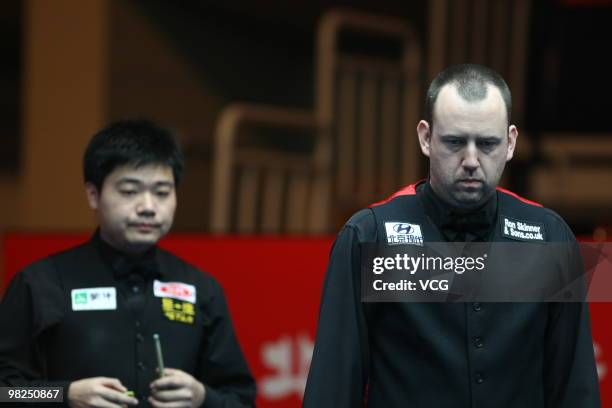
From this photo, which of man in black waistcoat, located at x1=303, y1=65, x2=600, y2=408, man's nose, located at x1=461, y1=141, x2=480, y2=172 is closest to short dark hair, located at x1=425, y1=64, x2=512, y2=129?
man in black waistcoat, located at x1=303, y1=65, x2=600, y2=408

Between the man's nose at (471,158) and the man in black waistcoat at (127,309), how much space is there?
3.56 ft

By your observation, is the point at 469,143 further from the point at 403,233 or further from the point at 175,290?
the point at 175,290

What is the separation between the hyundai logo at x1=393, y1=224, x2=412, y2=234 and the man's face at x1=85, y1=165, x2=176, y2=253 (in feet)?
2.89

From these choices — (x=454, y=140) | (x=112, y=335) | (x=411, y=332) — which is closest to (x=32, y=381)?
(x=112, y=335)

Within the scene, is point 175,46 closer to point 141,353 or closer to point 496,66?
point 496,66

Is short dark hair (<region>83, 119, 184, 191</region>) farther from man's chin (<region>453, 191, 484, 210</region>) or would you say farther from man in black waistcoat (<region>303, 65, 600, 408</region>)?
man's chin (<region>453, 191, 484, 210</region>)

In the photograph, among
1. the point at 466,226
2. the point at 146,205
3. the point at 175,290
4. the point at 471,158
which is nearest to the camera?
the point at 471,158

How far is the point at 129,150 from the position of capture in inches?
135

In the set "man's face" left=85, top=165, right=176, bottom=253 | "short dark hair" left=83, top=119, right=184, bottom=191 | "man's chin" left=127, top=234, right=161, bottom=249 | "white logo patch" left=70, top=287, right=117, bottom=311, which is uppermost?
"short dark hair" left=83, top=119, right=184, bottom=191

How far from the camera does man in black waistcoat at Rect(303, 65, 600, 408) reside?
2631 mm

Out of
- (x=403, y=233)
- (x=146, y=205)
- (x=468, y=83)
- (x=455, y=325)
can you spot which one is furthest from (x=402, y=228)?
(x=146, y=205)

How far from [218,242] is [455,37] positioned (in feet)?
8.15

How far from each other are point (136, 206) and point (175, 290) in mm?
294

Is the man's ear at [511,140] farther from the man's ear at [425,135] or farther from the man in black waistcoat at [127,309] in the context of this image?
the man in black waistcoat at [127,309]
